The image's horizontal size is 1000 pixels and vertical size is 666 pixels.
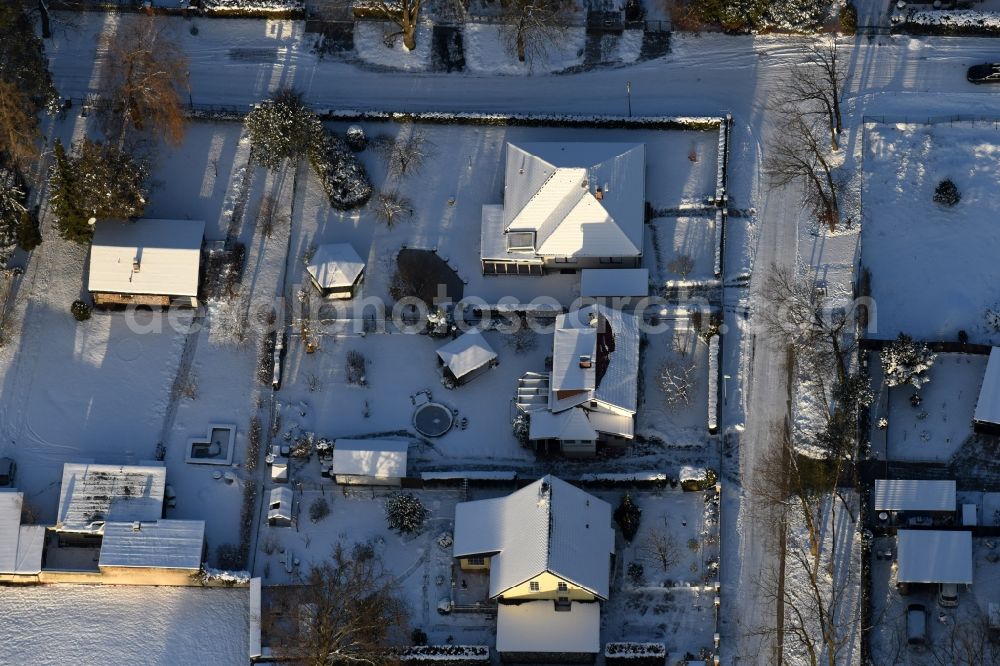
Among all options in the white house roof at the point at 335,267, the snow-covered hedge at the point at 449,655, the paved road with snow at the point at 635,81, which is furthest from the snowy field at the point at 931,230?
the white house roof at the point at 335,267

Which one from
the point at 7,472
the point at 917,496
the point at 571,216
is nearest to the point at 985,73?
the point at 571,216

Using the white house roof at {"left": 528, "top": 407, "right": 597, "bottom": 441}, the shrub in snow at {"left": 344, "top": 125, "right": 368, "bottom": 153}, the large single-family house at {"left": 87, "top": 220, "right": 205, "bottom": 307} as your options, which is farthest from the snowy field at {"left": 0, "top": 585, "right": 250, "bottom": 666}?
the shrub in snow at {"left": 344, "top": 125, "right": 368, "bottom": 153}

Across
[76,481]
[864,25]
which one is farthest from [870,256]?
[76,481]

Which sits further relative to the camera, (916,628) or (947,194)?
(947,194)

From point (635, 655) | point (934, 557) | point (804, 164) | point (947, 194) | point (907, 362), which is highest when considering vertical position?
point (804, 164)

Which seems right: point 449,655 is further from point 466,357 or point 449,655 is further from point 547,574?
point 466,357

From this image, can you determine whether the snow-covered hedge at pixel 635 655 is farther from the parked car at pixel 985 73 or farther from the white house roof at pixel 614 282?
the parked car at pixel 985 73

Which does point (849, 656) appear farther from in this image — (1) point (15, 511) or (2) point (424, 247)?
(1) point (15, 511)
